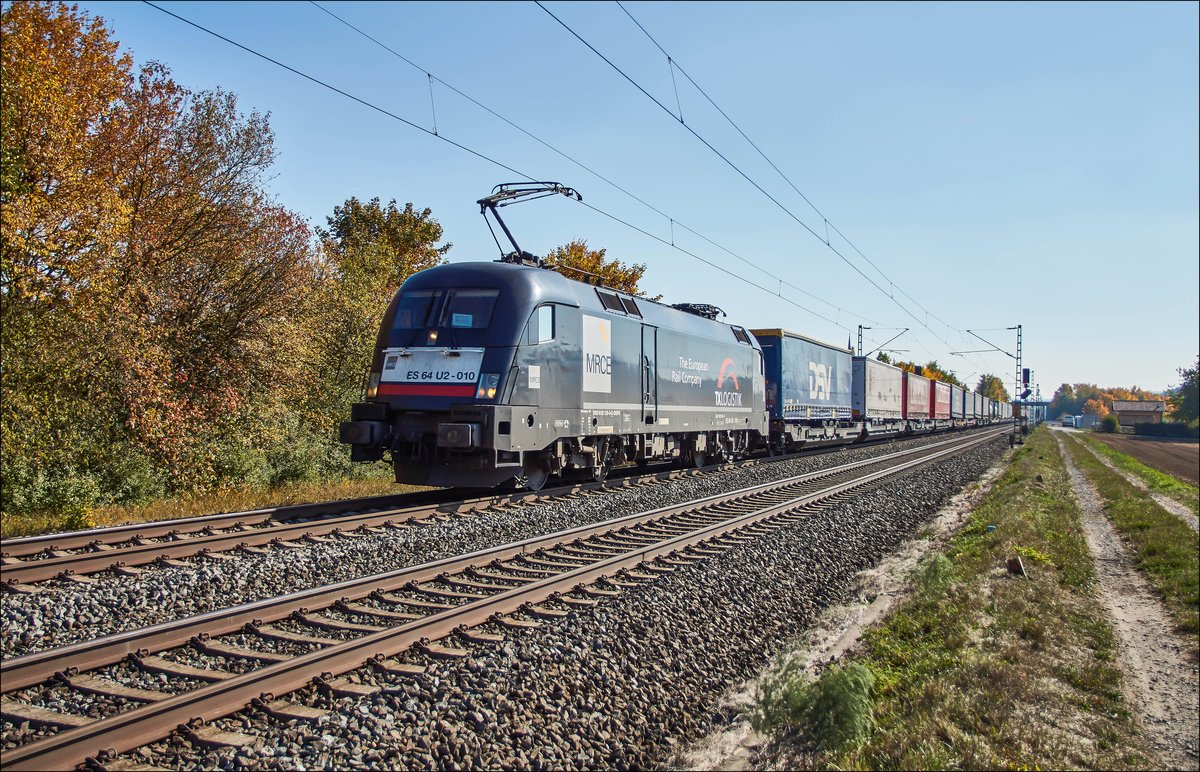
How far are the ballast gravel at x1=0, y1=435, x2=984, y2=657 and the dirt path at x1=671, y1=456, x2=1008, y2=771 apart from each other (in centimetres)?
391

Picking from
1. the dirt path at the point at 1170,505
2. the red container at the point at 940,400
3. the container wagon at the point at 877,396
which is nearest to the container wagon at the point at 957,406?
the red container at the point at 940,400

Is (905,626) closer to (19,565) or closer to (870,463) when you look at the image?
(19,565)

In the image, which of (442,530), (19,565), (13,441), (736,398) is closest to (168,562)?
(19,565)

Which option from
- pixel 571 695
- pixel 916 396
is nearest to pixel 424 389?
pixel 571 695

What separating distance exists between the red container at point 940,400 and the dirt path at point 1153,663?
147ft

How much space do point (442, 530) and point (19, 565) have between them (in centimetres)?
423

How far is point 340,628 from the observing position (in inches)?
230

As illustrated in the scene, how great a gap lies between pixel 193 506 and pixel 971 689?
36.8 ft

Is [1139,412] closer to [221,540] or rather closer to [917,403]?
[917,403]

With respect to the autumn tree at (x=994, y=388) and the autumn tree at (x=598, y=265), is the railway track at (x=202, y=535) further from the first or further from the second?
the autumn tree at (x=994, y=388)

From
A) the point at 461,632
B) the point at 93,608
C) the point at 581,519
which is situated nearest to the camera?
the point at 461,632

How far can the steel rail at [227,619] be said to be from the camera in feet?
15.4

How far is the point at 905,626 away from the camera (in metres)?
6.59

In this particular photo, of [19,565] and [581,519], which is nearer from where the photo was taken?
[19,565]
